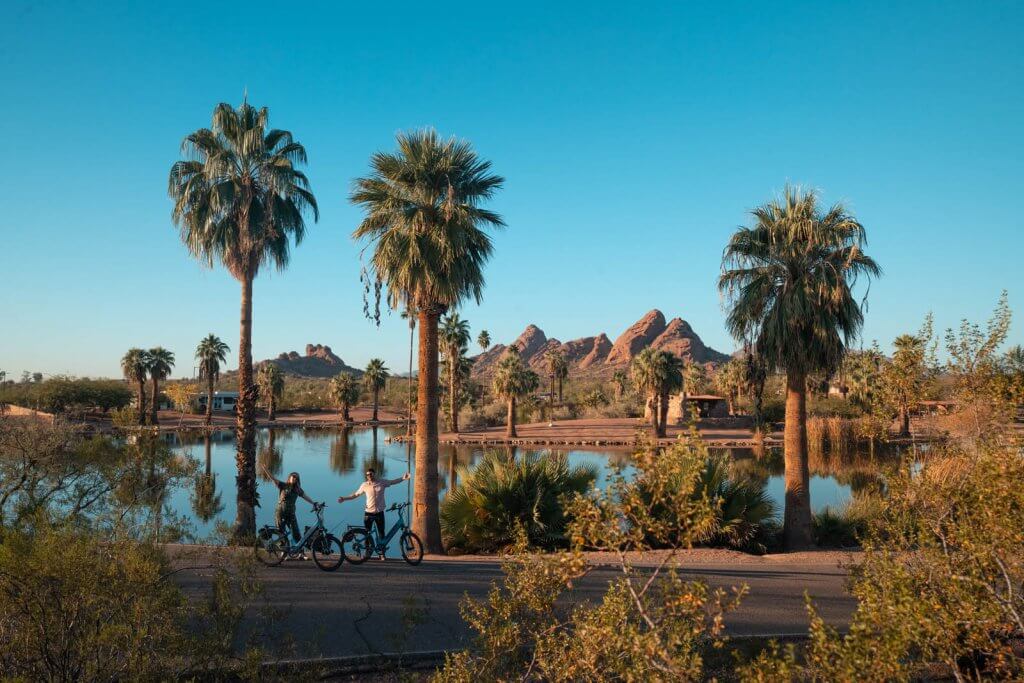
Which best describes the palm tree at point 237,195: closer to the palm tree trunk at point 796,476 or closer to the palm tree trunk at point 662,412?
the palm tree trunk at point 796,476

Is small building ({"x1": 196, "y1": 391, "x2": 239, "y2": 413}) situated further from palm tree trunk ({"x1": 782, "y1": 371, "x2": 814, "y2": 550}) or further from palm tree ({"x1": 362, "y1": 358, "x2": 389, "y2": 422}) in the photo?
palm tree trunk ({"x1": 782, "y1": 371, "x2": 814, "y2": 550})

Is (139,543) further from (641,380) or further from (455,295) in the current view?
(641,380)

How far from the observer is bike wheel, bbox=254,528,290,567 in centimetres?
1101

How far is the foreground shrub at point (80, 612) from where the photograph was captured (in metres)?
5.32

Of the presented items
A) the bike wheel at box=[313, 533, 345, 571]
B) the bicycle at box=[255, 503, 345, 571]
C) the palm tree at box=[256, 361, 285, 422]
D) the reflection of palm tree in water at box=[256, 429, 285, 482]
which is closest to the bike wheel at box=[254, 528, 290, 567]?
the bicycle at box=[255, 503, 345, 571]

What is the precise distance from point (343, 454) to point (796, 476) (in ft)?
130

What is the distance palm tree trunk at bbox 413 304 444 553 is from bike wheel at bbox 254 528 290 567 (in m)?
3.67

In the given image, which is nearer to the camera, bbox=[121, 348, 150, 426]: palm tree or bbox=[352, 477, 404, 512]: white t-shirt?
bbox=[352, 477, 404, 512]: white t-shirt

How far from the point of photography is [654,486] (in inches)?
180

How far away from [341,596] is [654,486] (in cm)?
677

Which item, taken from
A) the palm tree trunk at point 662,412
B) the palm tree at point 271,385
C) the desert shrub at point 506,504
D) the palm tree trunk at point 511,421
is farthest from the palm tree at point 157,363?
the desert shrub at point 506,504

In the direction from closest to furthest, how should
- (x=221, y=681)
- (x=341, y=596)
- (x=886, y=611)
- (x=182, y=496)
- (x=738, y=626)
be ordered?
(x=886, y=611), (x=221, y=681), (x=738, y=626), (x=341, y=596), (x=182, y=496)

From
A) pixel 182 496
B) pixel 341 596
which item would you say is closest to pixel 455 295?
pixel 341 596

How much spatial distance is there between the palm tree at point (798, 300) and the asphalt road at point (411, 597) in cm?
375
